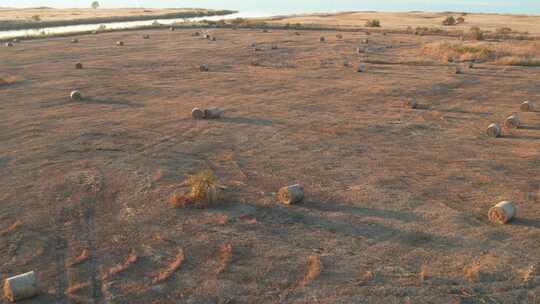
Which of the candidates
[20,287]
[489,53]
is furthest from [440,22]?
[20,287]

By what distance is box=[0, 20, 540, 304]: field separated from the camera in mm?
8812

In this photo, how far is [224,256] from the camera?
9.57 meters

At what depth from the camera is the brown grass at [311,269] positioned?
347 inches

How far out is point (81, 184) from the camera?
13.1 meters

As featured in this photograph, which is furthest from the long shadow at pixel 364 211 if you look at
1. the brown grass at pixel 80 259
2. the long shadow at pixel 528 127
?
the long shadow at pixel 528 127

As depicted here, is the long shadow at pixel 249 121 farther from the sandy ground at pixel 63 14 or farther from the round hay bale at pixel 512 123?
the sandy ground at pixel 63 14

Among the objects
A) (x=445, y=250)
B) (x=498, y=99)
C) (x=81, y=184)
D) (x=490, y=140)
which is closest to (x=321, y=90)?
(x=498, y=99)

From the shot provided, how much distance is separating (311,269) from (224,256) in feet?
5.36

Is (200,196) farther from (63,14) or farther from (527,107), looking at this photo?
(63,14)

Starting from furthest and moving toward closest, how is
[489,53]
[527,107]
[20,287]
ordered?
[489,53], [527,107], [20,287]

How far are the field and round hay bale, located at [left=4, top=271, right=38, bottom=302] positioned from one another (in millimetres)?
228

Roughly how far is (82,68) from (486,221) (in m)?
28.4

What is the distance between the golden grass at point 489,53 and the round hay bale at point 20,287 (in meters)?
32.6

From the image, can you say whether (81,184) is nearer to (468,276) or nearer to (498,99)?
(468,276)
